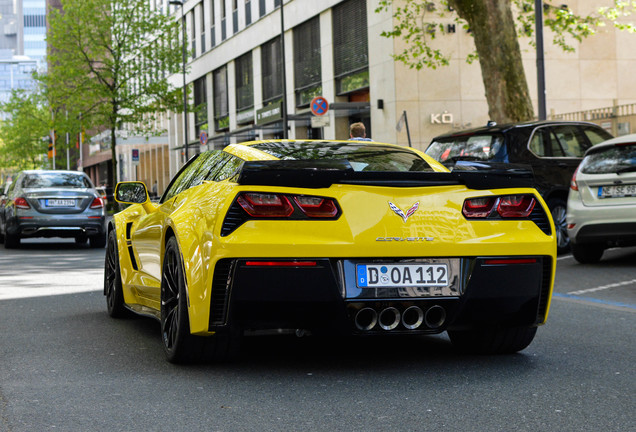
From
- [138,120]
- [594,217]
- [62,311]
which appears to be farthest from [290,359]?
[138,120]

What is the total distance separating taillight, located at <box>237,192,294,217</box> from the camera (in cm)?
511

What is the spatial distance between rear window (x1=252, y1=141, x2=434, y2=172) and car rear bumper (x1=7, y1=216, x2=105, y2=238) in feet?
42.0

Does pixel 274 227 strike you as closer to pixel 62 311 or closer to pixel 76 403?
pixel 76 403

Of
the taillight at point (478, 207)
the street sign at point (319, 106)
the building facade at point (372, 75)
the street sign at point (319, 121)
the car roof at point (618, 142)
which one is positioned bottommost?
the taillight at point (478, 207)

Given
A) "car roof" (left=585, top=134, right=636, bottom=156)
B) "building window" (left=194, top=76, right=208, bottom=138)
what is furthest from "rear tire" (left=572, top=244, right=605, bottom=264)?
"building window" (left=194, top=76, right=208, bottom=138)

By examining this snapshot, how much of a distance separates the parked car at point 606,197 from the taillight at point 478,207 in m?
6.66

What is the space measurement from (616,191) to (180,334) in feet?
25.2

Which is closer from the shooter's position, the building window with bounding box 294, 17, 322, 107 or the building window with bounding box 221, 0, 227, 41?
the building window with bounding box 294, 17, 322, 107

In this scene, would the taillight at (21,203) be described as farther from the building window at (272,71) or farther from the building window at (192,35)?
the building window at (192,35)

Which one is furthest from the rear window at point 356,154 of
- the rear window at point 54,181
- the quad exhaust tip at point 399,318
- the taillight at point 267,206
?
the rear window at point 54,181

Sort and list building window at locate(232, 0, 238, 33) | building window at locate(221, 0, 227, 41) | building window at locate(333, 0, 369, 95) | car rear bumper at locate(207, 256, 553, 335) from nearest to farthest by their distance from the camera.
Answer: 1. car rear bumper at locate(207, 256, 553, 335)
2. building window at locate(333, 0, 369, 95)
3. building window at locate(232, 0, 238, 33)
4. building window at locate(221, 0, 227, 41)

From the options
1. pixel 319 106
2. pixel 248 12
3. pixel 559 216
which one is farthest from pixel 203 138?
pixel 559 216

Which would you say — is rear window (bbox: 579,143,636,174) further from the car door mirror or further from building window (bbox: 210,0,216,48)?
building window (bbox: 210,0,216,48)

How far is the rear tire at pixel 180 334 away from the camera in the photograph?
5500 mm
